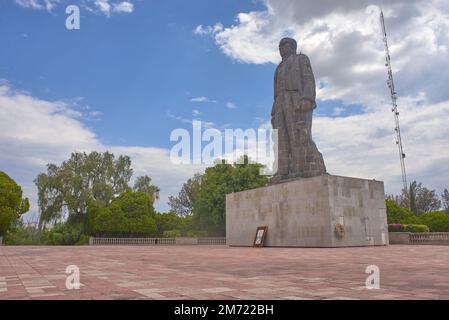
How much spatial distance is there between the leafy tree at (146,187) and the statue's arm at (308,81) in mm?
31796

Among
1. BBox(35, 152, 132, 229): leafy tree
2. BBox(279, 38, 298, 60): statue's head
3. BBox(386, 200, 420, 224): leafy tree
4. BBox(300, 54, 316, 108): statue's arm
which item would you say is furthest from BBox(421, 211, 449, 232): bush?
BBox(35, 152, 132, 229): leafy tree

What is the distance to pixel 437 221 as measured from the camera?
3200cm

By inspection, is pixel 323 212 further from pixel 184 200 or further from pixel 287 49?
pixel 184 200

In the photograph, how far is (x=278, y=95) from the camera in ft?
71.8

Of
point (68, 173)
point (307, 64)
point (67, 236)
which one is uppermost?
point (307, 64)

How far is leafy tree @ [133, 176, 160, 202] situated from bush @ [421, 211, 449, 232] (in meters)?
30.7

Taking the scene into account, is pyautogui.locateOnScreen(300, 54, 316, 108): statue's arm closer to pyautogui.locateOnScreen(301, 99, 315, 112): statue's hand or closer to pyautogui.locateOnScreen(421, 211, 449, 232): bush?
pyautogui.locateOnScreen(301, 99, 315, 112): statue's hand

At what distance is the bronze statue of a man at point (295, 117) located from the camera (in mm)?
19984

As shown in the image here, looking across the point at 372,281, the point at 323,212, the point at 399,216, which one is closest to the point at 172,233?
the point at 399,216

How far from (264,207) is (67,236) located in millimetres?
25883

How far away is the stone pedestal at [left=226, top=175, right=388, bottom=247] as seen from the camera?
1714 centimetres

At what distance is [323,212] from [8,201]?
104ft
